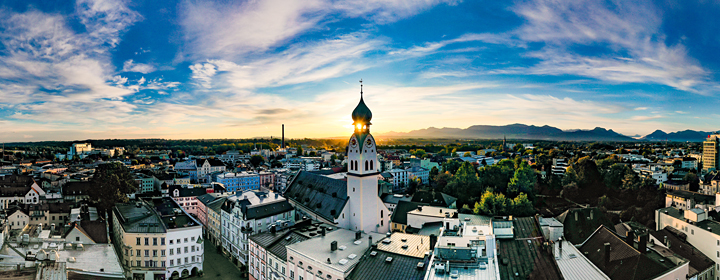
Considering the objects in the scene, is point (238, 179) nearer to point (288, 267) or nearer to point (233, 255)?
point (233, 255)

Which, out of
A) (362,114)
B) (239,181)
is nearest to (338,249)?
(362,114)

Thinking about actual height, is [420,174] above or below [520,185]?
below

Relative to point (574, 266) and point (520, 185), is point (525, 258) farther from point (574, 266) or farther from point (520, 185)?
point (520, 185)

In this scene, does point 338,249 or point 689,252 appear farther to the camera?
point 689,252

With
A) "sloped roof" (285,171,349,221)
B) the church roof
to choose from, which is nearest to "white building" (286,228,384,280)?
"sloped roof" (285,171,349,221)

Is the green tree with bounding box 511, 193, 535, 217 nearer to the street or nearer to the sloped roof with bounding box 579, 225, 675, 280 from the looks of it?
the sloped roof with bounding box 579, 225, 675, 280

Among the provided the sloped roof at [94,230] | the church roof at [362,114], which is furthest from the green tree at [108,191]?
the church roof at [362,114]

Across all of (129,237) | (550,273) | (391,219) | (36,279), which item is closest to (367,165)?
(391,219)
